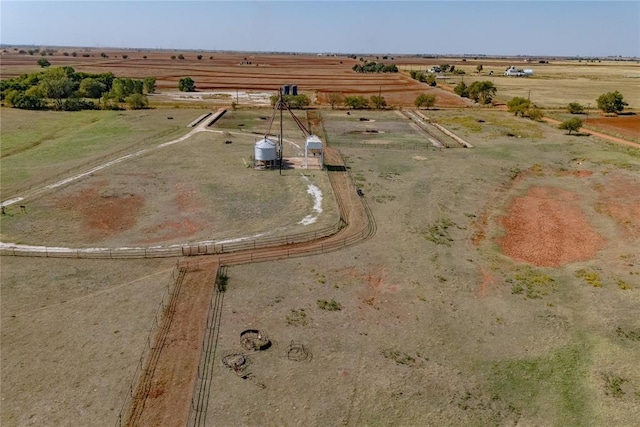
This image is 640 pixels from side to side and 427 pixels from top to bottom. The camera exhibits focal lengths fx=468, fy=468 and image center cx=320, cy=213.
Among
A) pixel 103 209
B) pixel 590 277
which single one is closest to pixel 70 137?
pixel 103 209

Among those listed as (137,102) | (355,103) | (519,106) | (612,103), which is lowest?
(137,102)

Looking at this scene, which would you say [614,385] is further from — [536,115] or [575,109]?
[575,109]

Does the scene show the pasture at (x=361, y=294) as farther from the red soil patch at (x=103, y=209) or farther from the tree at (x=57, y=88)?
the tree at (x=57, y=88)

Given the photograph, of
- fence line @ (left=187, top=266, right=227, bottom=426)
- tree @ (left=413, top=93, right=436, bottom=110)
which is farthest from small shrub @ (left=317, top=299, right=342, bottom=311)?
tree @ (left=413, top=93, right=436, bottom=110)

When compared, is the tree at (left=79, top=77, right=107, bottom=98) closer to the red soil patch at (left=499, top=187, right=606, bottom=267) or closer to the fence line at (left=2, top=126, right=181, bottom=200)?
the fence line at (left=2, top=126, right=181, bottom=200)

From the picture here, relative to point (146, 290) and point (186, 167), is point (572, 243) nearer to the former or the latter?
point (146, 290)

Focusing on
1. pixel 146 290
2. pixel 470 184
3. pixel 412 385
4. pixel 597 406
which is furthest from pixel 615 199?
pixel 146 290
